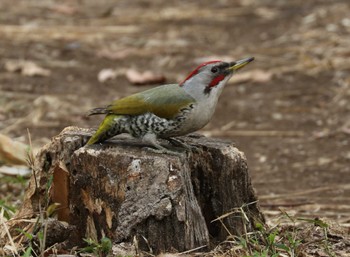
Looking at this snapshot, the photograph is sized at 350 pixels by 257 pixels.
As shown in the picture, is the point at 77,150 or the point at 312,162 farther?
the point at 312,162

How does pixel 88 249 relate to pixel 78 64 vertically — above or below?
below

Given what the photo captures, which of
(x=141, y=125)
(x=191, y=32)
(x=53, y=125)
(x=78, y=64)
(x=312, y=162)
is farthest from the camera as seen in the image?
(x=191, y=32)

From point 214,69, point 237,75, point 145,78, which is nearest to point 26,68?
point 145,78

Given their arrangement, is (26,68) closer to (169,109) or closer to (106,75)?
(106,75)

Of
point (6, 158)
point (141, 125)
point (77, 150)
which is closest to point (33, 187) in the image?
point (77, 150)

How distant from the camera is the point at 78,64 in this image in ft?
35.2

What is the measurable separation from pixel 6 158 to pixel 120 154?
2323 millimetres

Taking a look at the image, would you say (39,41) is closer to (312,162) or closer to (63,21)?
(63,21)

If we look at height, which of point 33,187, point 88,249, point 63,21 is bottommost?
point 88,249

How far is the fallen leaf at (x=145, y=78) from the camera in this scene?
32.1 feet

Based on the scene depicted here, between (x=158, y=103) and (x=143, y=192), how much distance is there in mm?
481

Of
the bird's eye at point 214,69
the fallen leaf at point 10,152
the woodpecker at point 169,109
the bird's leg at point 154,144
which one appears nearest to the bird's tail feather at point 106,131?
the woodpecker at point 169,109

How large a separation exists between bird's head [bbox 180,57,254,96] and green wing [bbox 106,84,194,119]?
6 cm

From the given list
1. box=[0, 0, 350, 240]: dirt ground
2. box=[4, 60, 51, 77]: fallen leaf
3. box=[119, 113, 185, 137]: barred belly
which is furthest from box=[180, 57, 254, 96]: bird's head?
box=[4, 60, 51, 77]: fallen leaf
